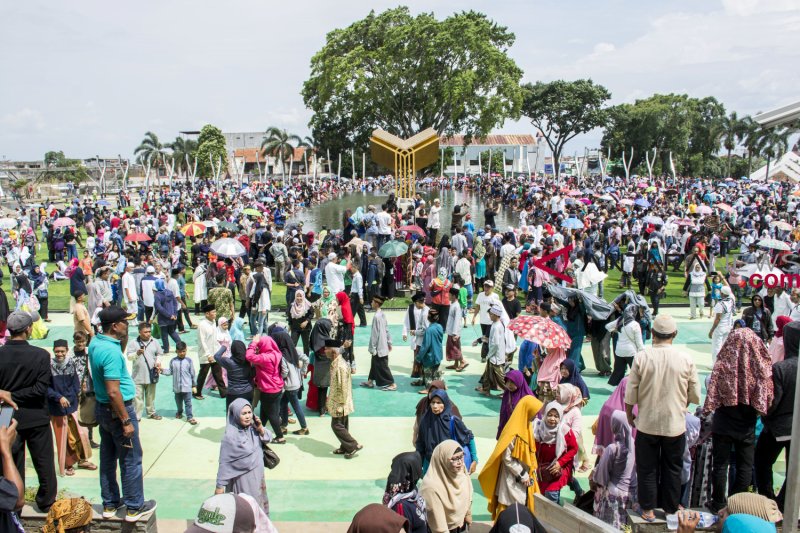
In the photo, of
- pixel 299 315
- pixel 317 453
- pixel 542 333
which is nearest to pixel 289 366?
pixel 317 453

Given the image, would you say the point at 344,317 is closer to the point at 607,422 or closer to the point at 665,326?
the point at 607,422

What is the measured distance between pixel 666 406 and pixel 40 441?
15.5 feet

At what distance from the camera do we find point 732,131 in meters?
57.0

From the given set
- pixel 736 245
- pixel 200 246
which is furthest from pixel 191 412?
pixel 736 245

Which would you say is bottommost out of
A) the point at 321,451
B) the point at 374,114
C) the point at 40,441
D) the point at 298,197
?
the point at 321,451

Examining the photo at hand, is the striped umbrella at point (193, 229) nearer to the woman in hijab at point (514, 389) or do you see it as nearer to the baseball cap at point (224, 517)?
the woman in hijab at point (514, 389)

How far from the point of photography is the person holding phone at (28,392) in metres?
4.89

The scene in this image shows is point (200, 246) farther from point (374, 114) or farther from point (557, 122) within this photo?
point (557, 122)

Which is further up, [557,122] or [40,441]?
[557,122]

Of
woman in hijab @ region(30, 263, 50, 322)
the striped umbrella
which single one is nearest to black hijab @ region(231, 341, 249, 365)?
woman in hijab @ region(30, 263, 50, 322)

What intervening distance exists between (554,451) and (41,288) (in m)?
11.3

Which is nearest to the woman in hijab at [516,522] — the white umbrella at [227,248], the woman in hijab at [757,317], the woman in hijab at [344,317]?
the woman in hijab at [344,317]

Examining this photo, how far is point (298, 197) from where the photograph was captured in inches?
1453

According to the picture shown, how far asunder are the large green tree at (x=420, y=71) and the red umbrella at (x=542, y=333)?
3367 centimetres
